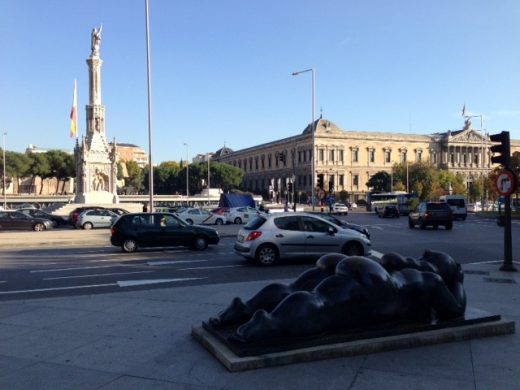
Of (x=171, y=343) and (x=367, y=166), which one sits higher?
(x=367, y=166)

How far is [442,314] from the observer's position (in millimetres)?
6285

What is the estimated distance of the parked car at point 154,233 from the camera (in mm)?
18781

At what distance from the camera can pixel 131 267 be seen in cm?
1448

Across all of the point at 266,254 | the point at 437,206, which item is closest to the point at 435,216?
the point at 437,206

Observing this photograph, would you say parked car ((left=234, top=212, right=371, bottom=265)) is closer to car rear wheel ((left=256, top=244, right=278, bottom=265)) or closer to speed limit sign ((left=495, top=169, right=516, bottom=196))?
car rear wheel ((left=256, top=244, right=278, bottom=265))

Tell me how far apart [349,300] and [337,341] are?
→ 0.44m

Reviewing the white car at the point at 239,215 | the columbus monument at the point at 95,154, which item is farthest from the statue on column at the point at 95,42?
the white car at the point at 239,215

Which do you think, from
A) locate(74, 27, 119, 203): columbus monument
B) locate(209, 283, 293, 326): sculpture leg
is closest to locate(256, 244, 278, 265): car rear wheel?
locate(209, 283, 293, 326): sculpture leg

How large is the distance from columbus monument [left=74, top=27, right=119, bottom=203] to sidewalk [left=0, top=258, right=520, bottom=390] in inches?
2159

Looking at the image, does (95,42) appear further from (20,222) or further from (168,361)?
(168,361)

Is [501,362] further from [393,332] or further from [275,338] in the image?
[275,338]

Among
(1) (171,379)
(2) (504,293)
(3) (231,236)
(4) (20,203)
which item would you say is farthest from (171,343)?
(4) (20,203)

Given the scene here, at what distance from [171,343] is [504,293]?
6.31 metres

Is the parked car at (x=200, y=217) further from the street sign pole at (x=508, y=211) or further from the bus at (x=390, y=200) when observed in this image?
the bus at (x=390, y=200)
